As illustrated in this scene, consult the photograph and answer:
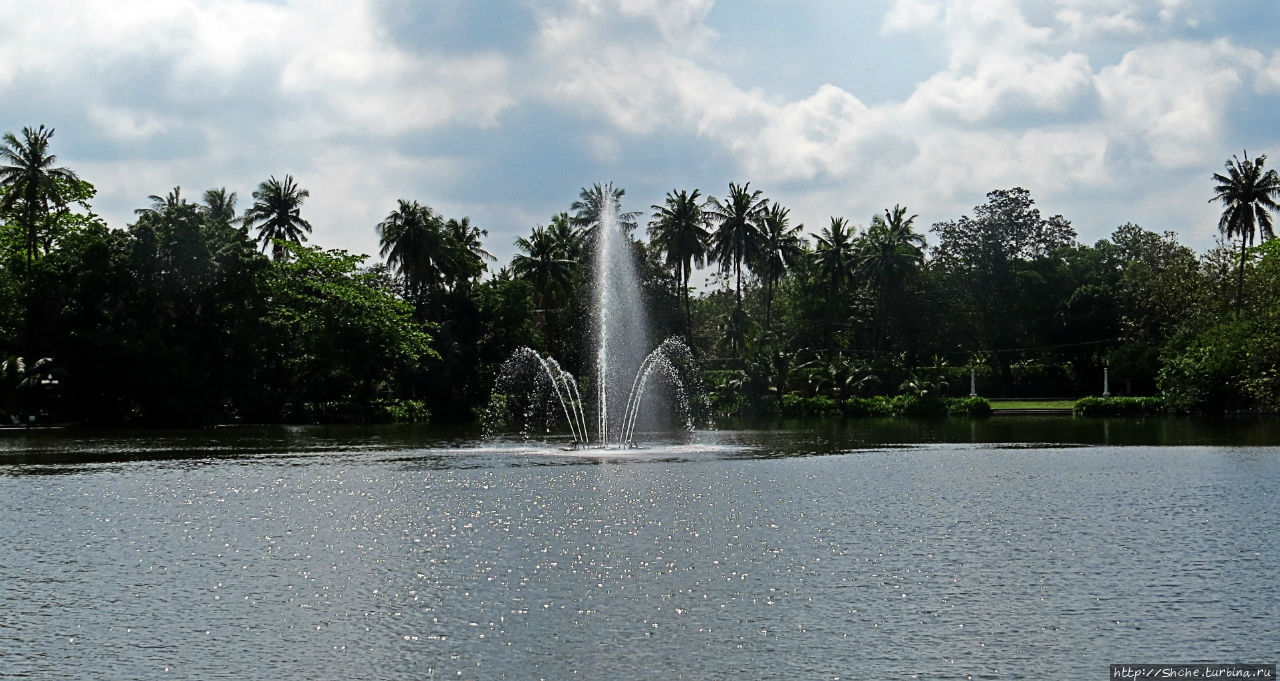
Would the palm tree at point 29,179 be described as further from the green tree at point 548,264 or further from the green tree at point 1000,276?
the green tree at point 1000,276

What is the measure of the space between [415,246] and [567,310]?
14146 millimetres

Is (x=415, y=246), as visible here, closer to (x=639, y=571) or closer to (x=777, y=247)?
(x=777, y=247)

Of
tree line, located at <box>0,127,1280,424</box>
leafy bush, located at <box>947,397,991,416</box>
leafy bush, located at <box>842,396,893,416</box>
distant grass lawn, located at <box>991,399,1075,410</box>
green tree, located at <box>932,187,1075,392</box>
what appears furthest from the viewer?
green tree, located at <box>932,187,1075,392</box>

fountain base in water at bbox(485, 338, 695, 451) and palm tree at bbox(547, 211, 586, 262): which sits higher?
palm tree at bbox(547, 211, 586, 262)

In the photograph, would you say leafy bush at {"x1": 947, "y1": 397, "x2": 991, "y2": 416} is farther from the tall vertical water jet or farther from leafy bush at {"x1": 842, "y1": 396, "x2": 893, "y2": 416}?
the tall vertical water jet

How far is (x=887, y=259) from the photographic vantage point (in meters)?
103

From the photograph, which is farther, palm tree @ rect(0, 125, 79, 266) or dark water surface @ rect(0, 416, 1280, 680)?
palm tree @ rect(0, 125, 79, 266)

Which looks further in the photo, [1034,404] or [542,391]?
[1034,404]

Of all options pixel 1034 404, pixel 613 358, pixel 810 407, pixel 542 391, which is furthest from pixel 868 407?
pixel 542 391

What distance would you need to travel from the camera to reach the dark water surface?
1367cm

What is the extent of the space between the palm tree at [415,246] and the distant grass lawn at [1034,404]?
47.5 meters

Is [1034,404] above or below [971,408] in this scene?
above

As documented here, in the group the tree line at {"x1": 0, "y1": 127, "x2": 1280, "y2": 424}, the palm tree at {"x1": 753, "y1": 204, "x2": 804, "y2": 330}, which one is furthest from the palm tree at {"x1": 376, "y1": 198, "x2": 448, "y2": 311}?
the palm tree at {"x1": 753, "y1": 204, "x2": 804, "y2": 330}

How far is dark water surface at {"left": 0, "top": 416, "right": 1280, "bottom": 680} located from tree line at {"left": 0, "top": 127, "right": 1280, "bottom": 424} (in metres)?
39.8
